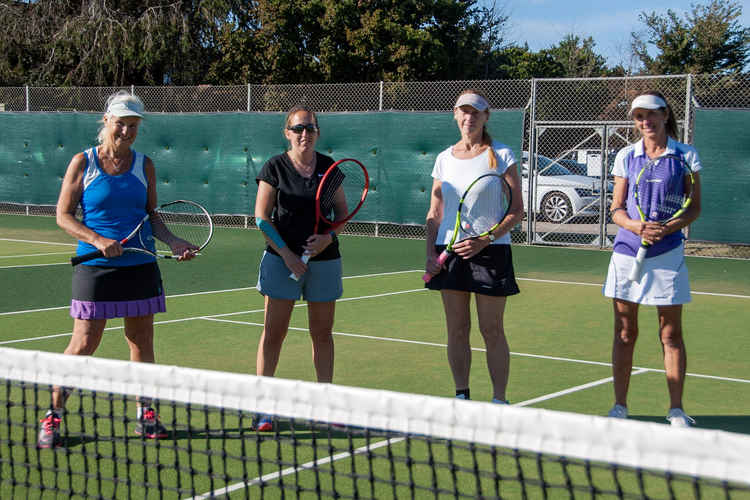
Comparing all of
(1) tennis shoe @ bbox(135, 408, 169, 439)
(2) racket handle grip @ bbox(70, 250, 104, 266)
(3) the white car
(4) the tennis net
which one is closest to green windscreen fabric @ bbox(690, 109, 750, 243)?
(3) the white car

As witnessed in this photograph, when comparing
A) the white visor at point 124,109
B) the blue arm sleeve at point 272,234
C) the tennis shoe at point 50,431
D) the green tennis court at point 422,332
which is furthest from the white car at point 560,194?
the tennis shoe at point 50,431

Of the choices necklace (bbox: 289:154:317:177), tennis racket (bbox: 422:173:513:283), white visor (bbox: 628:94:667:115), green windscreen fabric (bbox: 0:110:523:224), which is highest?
green windscreen fabric (bbox: 0:110:523:224)

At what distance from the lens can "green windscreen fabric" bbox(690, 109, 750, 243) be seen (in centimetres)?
1345

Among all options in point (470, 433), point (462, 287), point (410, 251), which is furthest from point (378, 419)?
point (410, 251)

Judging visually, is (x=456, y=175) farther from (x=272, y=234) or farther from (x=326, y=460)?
(x=326, y=460)

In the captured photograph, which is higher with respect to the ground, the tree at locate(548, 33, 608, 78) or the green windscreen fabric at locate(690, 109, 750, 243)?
the tree at locate(548, 33, 608, 78)

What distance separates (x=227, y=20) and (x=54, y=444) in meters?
25.9

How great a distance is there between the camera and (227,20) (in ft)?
96.0

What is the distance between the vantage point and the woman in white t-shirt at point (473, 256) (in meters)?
5.11

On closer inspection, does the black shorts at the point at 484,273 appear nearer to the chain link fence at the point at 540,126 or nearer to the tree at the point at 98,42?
the chain link fence at the point at 540,126

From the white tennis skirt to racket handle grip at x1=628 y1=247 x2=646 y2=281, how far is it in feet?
0.13

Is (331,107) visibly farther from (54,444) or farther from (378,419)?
(378,419)

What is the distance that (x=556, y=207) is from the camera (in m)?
16.9

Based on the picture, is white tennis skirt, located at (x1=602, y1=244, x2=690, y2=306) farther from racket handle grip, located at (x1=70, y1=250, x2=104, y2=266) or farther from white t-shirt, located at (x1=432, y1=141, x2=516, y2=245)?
racket handle grip, located at (x1=70, y1=250, x2=104, y2=266)
